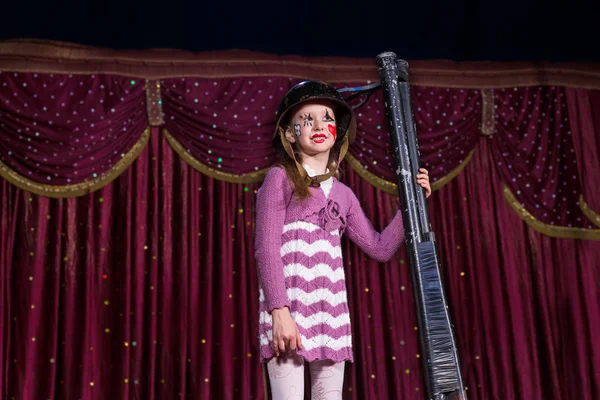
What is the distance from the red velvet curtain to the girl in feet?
3.33

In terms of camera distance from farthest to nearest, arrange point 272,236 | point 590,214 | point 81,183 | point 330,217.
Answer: point 590,214 < point 81,183 < point 330,217 < point 272,236

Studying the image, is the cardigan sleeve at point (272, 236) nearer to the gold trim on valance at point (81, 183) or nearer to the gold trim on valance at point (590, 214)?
the gold trim on valance at point (81, 183)

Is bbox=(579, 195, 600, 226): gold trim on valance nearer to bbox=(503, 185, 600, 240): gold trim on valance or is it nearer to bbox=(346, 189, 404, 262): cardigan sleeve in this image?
bbox=(503, 185, 600, 240): gold trim on valance

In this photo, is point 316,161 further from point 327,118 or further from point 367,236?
point 367,236

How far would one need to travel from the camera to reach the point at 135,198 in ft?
10.5

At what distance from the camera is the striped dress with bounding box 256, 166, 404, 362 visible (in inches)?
76.9

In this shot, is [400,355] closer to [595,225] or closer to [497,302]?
[497,302]

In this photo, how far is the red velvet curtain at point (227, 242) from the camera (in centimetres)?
302

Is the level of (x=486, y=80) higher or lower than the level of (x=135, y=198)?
higher

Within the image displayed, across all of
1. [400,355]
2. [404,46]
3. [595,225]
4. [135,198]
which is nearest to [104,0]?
[135,198]

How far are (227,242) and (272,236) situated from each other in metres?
1.27

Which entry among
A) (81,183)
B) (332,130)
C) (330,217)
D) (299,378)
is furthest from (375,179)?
(299,378)

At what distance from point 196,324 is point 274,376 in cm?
122

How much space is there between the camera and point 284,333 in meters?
1.86
